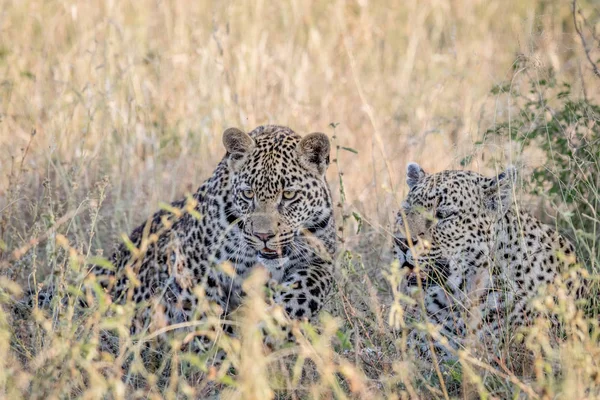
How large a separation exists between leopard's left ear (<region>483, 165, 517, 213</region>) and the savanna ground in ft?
0.35

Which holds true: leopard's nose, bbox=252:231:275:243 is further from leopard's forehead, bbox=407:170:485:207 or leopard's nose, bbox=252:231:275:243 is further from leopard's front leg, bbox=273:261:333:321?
leopard's forehead, bbox=407:170:485:207

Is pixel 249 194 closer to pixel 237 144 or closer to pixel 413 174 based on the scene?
pixel 237 144

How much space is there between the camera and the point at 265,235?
721cm

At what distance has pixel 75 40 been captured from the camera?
1295cm

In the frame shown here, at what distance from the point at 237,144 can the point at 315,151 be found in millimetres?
597

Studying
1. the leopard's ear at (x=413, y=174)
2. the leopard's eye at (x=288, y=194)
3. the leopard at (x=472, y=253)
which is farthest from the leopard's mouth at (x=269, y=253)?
the leopard's ear at (x=413, y=174)

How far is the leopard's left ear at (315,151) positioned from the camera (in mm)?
7504

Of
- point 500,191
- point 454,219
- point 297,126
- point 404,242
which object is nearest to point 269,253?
point 404,242

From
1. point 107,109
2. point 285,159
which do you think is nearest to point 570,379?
point 285,159

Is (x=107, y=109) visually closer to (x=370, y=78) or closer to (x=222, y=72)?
(x=222, y=72)

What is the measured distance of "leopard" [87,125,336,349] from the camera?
24.0 ft

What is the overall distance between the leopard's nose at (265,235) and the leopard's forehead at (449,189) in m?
1.06

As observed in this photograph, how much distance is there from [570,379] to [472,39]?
38.4 ft

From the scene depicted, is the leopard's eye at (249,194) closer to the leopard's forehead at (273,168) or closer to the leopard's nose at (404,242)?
the leopard's forehead at (273,168)
